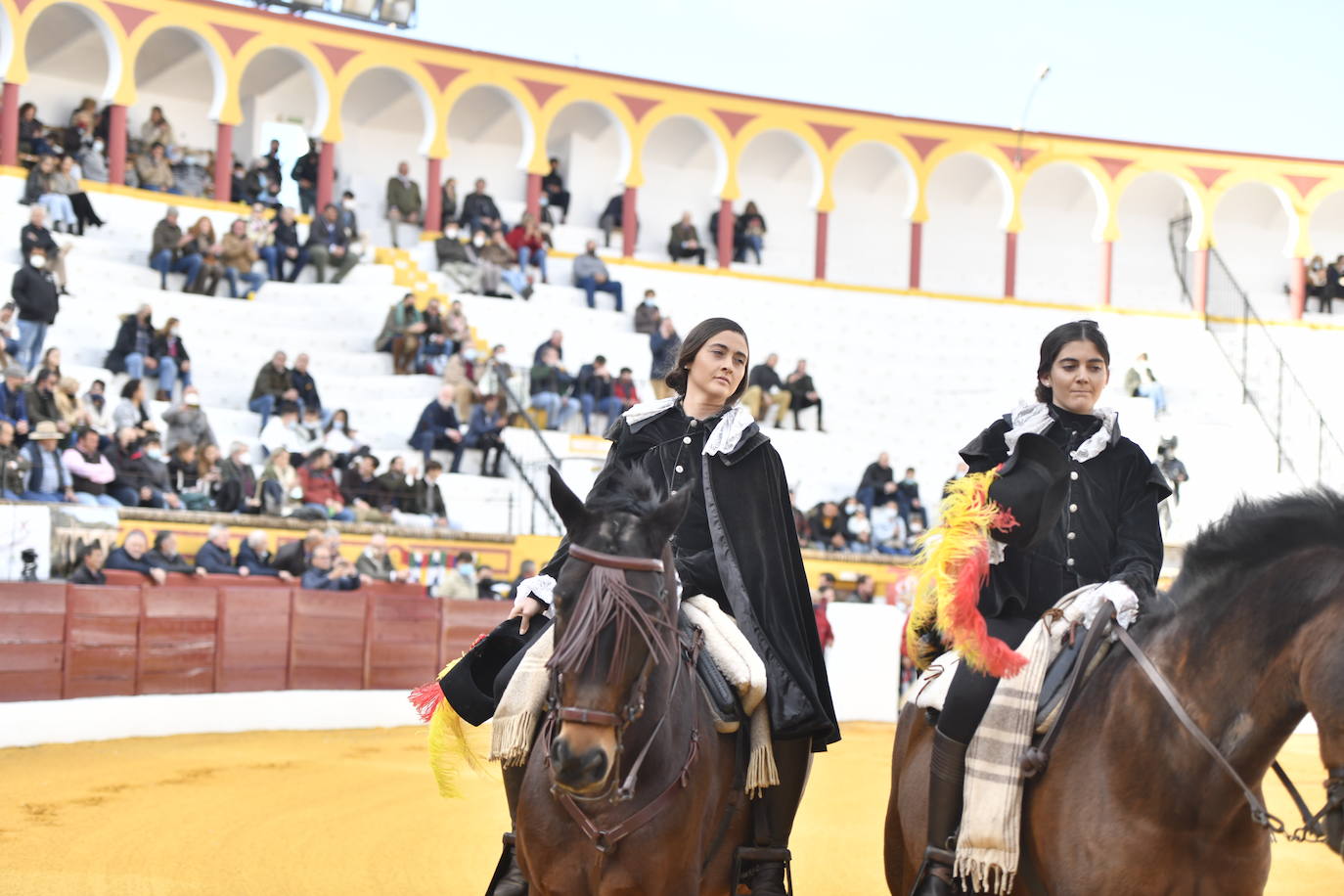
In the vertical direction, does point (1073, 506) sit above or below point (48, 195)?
below

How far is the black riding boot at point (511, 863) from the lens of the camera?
3951 millimetres

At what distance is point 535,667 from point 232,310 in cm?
1620

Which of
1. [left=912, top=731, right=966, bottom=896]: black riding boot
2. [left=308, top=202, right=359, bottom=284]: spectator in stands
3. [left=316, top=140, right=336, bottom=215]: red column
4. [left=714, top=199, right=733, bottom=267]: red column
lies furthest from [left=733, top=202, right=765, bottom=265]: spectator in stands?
[left=912, top=731, right=966, bottom=896]: black riding boot

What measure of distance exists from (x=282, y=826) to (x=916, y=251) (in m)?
21.5

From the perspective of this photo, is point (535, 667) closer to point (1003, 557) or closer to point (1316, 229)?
point (1003, 557)

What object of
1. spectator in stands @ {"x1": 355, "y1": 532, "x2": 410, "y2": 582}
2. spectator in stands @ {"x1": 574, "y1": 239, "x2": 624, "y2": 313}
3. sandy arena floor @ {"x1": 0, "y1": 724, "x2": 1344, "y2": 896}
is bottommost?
sandy arena floor @ {"x1": 0, "y1": 724, "x2": 1344, "y2": 896}

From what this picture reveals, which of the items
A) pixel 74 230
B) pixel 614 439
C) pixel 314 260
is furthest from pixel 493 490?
pixel 614 439

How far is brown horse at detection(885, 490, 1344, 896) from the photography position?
318 centimetres

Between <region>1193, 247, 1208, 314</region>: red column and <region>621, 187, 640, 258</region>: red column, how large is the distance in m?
9.96

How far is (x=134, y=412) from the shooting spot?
46.7 feet

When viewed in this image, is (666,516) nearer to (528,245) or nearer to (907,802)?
(907,802)

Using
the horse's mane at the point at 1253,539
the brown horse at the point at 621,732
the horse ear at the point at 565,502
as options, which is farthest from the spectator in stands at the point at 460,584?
the horse's mane at the point at 1253,539

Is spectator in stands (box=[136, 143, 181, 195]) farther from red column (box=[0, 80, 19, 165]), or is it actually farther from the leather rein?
the leather rein

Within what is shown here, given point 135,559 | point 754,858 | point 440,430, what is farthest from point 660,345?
point 754,858
